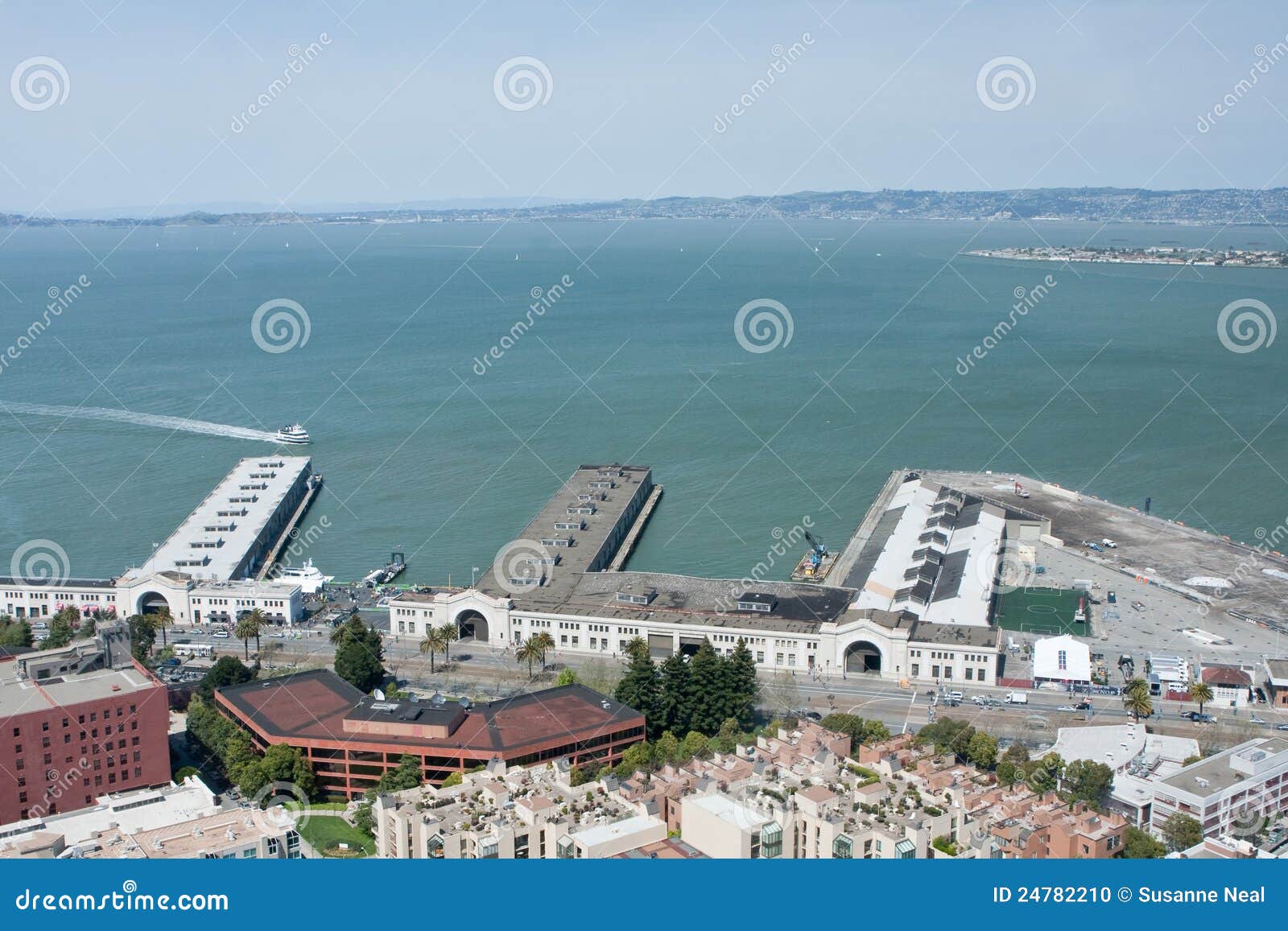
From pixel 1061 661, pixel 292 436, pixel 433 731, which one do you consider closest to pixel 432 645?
pixel 433 731

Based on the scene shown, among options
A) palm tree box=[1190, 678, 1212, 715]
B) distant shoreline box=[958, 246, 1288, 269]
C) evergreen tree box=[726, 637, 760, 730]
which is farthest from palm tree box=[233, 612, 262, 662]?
distant shoreline box=[958, 246, 1288, 269]

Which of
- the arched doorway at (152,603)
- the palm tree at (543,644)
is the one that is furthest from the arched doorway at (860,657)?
the arched doorway at (152,603)

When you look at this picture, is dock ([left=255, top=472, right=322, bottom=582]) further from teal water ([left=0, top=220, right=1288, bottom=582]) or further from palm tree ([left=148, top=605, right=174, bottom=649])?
palm tree ([left=148, top=605, right=174, bottom=649])

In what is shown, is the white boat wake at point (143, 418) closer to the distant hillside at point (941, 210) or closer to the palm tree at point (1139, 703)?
the palm tree at point (1139, 703)

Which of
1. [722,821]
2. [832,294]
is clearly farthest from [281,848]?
[832,294]

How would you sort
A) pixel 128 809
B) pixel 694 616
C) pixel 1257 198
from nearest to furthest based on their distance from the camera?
pixel 128 809, pixel 694 616, pixel 1257 198

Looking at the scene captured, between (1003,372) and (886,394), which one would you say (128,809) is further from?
(1003,372)

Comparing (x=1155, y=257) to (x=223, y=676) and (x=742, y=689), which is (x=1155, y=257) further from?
(x=223, y=676)
